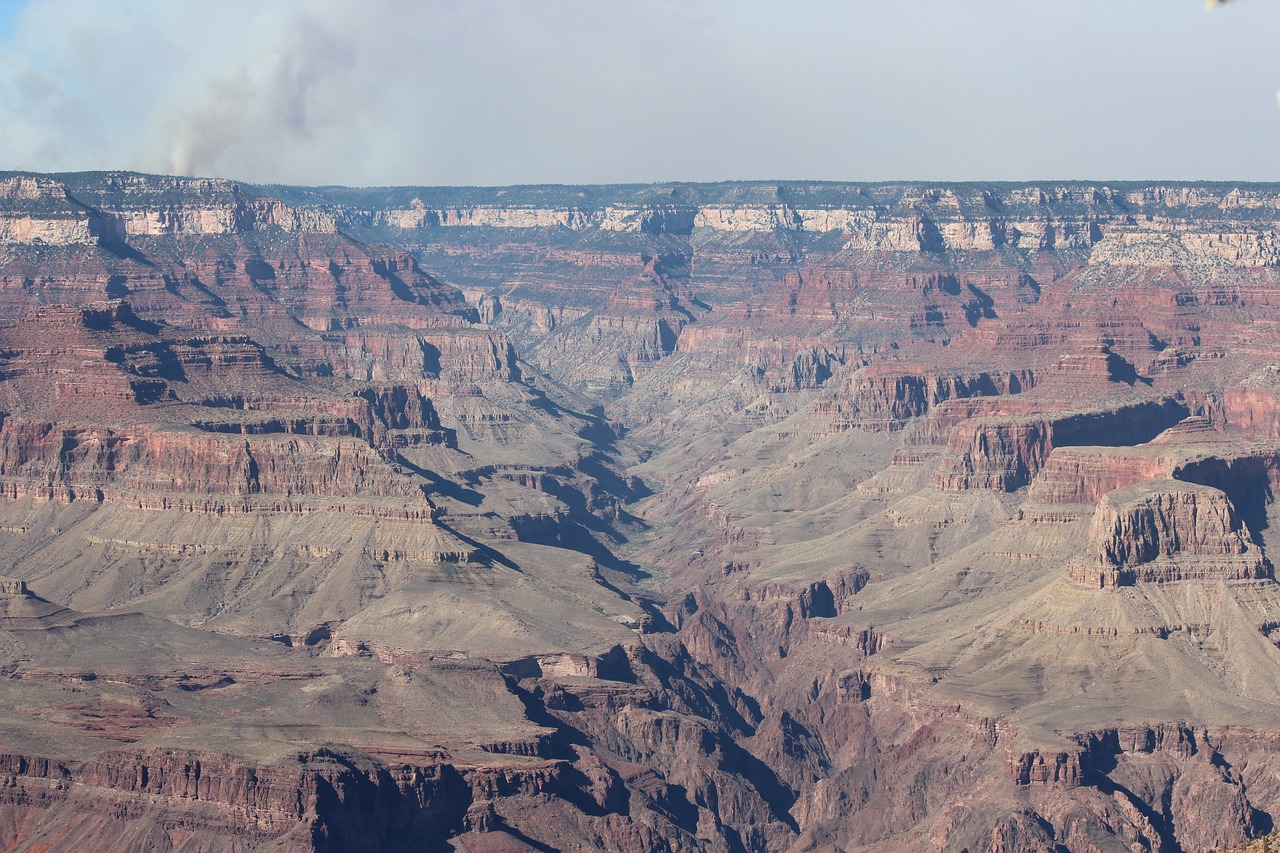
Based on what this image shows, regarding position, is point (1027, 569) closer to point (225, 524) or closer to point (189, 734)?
point (225, 524)

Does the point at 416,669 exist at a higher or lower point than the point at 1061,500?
lower

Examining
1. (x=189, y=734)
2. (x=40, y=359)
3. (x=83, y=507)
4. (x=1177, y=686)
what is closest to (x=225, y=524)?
(x=83, y=507)

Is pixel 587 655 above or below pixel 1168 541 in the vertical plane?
below

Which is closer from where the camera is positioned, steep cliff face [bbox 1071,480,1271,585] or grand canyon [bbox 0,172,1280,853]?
grand canyon [bbox 0,172,1280,853]

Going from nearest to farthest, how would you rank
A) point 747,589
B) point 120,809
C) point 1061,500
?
1. point 120,809
2. point 1061,500
3. point 747,589

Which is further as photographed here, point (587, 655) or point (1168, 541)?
point (587, 655)

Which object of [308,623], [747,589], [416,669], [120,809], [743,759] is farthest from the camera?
[747,589]

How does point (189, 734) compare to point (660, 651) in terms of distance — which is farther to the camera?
point (660, 651)

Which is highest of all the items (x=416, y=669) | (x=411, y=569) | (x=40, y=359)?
(x=40, y=359)

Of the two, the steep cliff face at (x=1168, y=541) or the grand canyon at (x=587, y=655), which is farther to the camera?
the steep cliff face at (x=1168, y=541)
